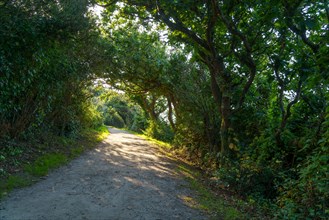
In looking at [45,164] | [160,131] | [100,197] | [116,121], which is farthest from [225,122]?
[116,121]

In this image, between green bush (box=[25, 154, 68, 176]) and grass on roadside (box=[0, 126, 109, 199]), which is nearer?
grass on roadside (box=[0, 126, 109, 199])

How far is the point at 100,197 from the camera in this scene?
20.7ft

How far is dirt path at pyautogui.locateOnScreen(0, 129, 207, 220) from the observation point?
5266 millimetres

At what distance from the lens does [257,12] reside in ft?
26.9

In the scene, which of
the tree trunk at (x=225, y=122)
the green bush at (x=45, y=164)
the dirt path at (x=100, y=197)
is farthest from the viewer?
the tree trunk at (x=225, y=122)

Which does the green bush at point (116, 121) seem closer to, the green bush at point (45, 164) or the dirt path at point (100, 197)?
the green bush at point (45, 164)

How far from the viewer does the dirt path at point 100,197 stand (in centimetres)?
527

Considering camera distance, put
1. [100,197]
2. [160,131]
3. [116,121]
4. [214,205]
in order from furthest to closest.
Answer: [116,121] → [160,131] → [214,205] → [100,197]

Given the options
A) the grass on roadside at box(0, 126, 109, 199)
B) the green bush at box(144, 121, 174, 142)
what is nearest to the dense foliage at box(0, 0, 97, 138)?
the grass on roadside at box(0, 126, 109, 199)

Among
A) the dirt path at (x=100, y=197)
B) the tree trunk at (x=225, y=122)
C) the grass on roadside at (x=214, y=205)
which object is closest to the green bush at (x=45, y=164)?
the dirt path at (x=100, y=197)

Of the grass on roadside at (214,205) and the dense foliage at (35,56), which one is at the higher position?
the dense foliage at (35,56)

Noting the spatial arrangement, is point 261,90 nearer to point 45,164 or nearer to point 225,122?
point 225,122

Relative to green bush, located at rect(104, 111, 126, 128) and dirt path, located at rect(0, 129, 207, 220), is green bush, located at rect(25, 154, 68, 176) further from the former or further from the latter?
green bush, located at rect(104, 111, 126, 128)

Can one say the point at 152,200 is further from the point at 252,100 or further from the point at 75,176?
the point at 252,100
